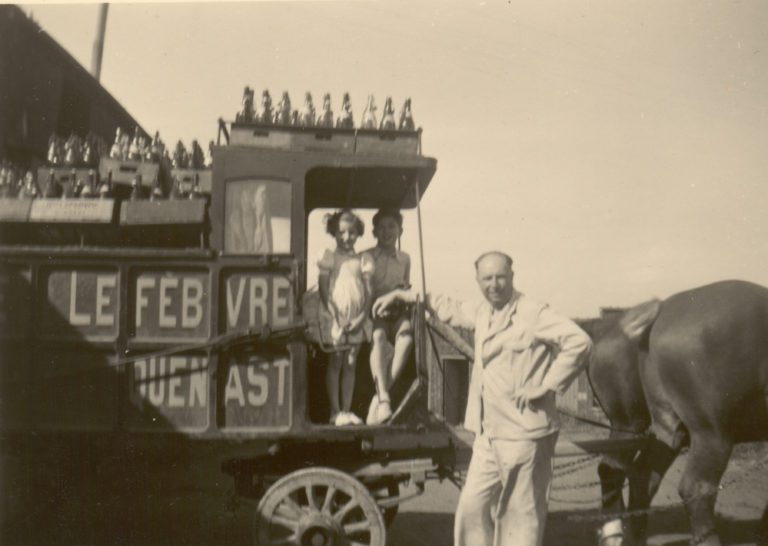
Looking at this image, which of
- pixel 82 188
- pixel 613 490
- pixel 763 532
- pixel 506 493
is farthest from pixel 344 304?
pixel 763 532

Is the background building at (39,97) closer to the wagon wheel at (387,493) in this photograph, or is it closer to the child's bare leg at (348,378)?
the child's bare leg at (348,378)

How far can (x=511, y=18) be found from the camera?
4.68m

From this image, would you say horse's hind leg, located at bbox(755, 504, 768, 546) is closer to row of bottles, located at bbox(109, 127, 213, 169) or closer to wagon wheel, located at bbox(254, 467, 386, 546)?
wagon wheel, located at bbox(254, 467, 386, 546)

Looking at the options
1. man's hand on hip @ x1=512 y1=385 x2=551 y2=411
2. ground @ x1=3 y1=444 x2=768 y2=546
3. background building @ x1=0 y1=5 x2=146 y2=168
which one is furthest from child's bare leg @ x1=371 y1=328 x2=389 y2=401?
background building @ x1=0 y1=5 x2=146 y2=168

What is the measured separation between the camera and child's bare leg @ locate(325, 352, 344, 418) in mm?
4637

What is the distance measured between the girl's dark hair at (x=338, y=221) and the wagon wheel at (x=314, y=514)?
1540 millimetres

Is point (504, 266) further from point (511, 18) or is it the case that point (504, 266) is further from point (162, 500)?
point (162, 500)

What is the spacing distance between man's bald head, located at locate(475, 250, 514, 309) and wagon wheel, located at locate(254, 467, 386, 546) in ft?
4.77

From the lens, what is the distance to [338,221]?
483 cm

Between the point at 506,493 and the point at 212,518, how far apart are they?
3.76 metres

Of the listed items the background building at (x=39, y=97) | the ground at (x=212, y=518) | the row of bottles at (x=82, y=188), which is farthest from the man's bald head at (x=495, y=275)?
the background building at (x=39, y=97)

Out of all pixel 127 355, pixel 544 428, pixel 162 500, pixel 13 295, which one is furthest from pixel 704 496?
pixel 162 500

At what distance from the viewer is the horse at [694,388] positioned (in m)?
4.73

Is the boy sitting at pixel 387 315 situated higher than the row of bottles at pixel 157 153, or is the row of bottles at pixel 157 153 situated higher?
the row of bottles at pixel 157 153
